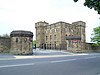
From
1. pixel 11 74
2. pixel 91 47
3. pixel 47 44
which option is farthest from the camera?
pixel 47 44

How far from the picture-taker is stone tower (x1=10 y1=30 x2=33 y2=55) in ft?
88.8

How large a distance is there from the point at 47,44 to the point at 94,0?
4476cm

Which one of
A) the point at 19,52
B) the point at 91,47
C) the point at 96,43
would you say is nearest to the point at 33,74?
the point at 19,52

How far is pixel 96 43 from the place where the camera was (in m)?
51.2

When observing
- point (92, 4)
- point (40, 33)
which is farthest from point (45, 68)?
point (40, 33)

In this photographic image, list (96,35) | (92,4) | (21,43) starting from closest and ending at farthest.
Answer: (92,4) → (21,43) → (96,35)

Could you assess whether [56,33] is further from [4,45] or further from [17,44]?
[4,45]

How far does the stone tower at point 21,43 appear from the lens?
27.1 m

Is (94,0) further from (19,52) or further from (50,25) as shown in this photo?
(50,25)

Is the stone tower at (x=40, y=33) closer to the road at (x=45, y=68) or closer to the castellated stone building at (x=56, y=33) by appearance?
the castellated stone building at (x=56, y=33)

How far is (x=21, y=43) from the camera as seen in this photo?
27344 mm

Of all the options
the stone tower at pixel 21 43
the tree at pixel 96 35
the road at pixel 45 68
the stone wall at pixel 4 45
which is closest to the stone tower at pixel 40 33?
the tree at pixel 96 35

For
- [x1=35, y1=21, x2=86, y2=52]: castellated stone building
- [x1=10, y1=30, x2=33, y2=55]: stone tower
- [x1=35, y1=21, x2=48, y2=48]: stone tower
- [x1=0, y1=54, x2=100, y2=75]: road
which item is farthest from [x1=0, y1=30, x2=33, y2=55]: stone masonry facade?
[x1=35, y1=21, x2=48, y2=48]: stone tower

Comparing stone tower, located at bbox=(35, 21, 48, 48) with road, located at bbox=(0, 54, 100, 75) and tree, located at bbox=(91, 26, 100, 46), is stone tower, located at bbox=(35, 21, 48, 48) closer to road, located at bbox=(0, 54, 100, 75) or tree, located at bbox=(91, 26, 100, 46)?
tree, located at bbox=(91, 26, 100, 46)
